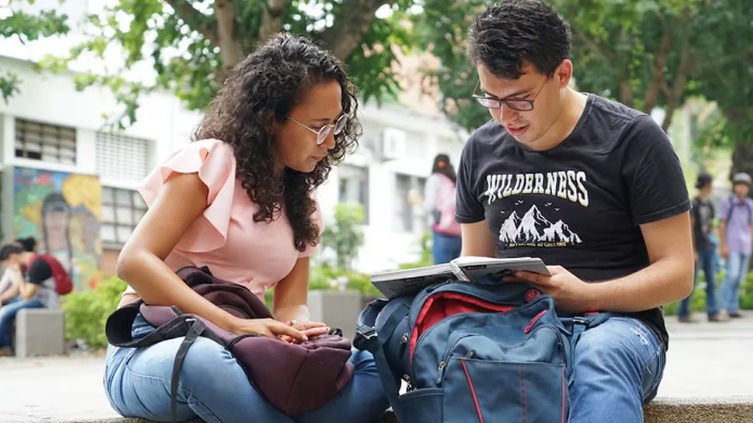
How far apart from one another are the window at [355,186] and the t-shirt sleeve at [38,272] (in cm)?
1712

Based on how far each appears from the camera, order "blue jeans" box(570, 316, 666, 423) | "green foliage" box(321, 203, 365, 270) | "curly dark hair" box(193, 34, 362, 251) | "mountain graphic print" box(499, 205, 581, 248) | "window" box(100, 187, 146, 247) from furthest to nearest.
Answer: "green foliage" box(321, 203, 365, 270), "window" box(100, 187, 146, 247), "curly dark hair" box(193, 34, 362, 251), "mountain graphic print" box(499, 205, 581, 248), "blue jeans" box(570, 316, 666, 423)

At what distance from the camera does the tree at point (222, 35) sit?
1002 cm

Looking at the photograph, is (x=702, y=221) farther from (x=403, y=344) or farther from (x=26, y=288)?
(x=403, y=344)

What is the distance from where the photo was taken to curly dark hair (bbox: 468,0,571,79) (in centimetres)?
344

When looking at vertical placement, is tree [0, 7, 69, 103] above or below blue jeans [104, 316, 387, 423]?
above

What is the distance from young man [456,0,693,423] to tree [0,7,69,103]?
7.62 metres

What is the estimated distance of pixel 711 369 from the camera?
7035 mm

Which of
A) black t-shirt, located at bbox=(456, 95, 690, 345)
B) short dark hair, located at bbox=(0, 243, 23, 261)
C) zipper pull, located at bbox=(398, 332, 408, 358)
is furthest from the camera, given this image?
short dark hair, located at bbox=(0, 243, 23, 261)

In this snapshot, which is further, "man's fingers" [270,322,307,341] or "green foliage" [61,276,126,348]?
"green foliage" [61,276,126,348]

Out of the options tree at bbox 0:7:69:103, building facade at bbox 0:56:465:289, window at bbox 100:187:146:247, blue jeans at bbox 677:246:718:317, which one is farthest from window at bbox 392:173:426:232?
tree at bbox 0:7:69:103

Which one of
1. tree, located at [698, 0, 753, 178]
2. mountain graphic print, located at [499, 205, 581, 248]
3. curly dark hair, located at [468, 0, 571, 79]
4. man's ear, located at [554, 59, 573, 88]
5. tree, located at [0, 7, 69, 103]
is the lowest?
mountain graphic print, located at [499, 205, 581, 248]

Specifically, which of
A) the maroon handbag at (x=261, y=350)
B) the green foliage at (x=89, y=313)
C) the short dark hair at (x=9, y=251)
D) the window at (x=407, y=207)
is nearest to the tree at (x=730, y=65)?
the green foliage at (x=89, y=313)

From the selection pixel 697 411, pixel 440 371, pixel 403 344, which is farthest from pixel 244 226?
pixel 697 411

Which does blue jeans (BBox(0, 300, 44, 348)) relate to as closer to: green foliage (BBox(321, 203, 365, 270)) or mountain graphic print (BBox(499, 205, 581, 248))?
mountain graphic print (BBox(499, 205, 581, 248))
